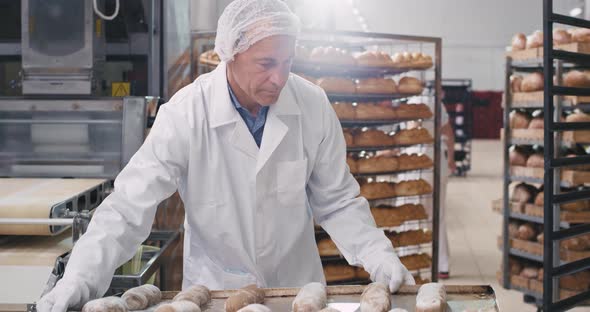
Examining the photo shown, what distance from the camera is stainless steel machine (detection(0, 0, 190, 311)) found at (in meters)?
2.46

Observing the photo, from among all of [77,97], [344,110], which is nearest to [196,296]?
[77,97]

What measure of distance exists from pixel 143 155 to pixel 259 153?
361mm

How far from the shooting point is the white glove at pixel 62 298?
5.09 feet

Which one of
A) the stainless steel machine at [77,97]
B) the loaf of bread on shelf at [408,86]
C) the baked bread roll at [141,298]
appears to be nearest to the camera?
the baked bread roll at [141,298]

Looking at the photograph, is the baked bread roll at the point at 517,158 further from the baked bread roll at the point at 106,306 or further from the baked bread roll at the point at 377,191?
the baked bread roll at the point at 106,306

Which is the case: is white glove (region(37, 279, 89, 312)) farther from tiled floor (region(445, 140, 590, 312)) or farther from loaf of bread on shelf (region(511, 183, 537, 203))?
loaf of bread on shelf (region(511, 183, 537, 203))

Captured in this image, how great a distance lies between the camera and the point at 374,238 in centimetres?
209

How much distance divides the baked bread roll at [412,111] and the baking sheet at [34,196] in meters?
2.80

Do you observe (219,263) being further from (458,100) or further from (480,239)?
(458,100)

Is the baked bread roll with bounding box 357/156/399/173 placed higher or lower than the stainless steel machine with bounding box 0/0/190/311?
lower

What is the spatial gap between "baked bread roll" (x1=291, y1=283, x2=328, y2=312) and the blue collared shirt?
2.10 feet

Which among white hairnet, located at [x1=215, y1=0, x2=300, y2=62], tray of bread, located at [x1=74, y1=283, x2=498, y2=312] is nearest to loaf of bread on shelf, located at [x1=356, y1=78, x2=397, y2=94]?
white hairnet, located at [x1=215, y1=0, x2=300, y2=62]

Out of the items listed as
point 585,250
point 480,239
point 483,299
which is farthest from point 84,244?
point 480,239

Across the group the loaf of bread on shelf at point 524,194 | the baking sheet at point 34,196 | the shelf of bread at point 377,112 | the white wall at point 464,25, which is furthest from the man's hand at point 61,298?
the white wall at point 464,25
